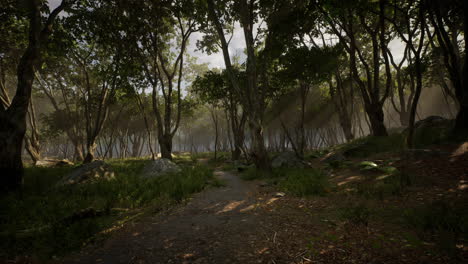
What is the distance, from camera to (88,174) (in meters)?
8.34

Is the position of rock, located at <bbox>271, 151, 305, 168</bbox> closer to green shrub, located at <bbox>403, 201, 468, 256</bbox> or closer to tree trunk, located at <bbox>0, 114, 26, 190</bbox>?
green shrub, located at <bbox>403, 201, 468, 256</bbox>

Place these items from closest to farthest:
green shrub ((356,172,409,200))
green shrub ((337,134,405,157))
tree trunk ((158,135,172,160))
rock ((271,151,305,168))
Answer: green shrub ((356,172,409,200)), green shrub ((337,134,405,157)), rock ((271,151,305,168)), tree trunk ((158,135,172,160))

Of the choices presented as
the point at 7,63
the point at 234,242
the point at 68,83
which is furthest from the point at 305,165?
the point at 68,83

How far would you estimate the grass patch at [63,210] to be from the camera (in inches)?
136

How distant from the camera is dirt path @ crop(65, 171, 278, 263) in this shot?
10.1 feet

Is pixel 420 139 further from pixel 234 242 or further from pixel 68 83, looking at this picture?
pixel 68 83

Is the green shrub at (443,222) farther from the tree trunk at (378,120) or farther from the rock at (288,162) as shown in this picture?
the tree trunk at (378,120)

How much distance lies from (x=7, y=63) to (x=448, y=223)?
1053 inches

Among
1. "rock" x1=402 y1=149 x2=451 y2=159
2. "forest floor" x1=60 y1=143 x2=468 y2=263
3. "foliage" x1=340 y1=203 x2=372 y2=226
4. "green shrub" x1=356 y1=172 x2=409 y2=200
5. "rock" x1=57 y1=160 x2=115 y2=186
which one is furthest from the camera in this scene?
"rock" x1=57 y1=160 x2=115 y2=186

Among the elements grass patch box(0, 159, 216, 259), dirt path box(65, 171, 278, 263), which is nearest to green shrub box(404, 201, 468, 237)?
dirt path box(65, 171, 278, 263)

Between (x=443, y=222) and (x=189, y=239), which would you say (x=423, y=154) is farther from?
(x=189, y=239)

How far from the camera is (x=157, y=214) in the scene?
5.15m

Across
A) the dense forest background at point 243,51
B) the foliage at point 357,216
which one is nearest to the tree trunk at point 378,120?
the dense forest background at point 243,51

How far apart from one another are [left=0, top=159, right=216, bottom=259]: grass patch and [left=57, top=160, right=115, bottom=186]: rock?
65 cm
